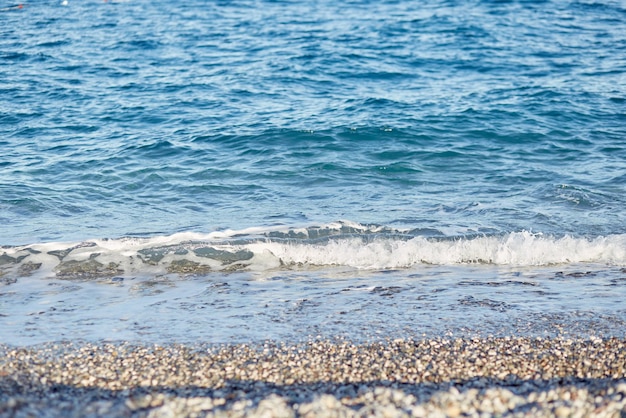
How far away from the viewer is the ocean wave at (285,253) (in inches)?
341

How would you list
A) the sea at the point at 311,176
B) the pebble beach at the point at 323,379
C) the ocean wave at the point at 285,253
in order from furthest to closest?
the ocean wave at the point at 285,253 → the sea at the point at 311,176 → the pebble beach at the point at 323,379

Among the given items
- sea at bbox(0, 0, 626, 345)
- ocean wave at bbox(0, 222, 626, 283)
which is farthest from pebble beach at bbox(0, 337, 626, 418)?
ocean wave at bbox(0, 222, 626, 283)

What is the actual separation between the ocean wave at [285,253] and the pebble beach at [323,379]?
2522 millimetres

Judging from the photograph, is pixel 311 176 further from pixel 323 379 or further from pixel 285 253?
pixel 323 379

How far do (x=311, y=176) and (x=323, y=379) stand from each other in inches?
283

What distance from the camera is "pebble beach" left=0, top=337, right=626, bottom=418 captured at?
4973 millimetres

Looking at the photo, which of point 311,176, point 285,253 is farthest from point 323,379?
point 311,176

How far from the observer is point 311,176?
1250 centimetres

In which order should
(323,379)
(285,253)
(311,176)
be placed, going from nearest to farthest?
(323,379) < (285,253) < (311,176)

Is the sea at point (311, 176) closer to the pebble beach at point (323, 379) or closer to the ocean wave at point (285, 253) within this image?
the ocean wave at point (285, 253)

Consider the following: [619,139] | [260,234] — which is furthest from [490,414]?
[619,139]

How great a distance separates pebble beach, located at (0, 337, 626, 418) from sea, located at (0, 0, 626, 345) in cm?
30

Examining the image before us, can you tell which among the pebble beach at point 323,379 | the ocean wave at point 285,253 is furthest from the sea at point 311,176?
the pebble beach at point 323,379

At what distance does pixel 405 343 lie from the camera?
20.4ft
